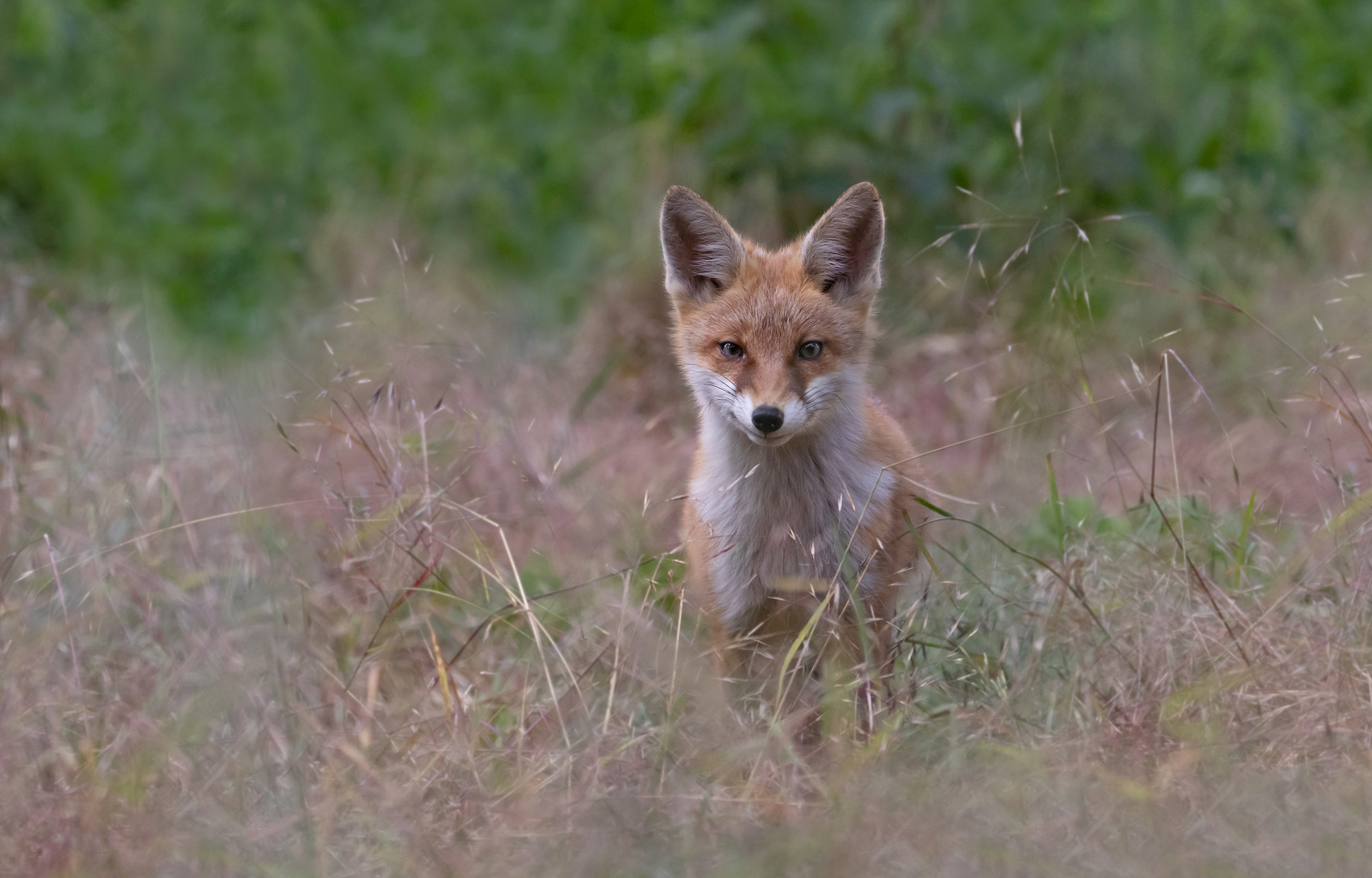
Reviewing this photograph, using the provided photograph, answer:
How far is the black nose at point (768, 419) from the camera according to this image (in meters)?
3.44

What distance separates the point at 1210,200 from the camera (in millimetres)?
6336

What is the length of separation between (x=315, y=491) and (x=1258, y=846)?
3.19m

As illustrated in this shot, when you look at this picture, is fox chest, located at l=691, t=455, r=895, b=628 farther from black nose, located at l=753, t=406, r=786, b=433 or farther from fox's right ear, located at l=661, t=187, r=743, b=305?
fox's right ear, located at l=661, t=187, r=743, b=305

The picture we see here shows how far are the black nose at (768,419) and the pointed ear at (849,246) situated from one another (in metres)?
0.69

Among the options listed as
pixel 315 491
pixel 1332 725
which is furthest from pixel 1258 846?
pixel 315 491

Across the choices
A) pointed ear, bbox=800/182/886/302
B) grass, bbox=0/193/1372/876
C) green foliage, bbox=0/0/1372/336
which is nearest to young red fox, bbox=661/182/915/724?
pointed ear, bbox=800/182/886/302

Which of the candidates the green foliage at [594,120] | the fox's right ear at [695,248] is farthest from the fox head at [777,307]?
the green foliage at [594,120]

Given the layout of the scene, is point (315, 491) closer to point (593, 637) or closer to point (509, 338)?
point (593, 637)

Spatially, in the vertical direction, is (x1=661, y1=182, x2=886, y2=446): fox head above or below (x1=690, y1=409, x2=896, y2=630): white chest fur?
above

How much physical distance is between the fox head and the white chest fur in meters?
0.09

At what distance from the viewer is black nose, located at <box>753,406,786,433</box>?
3438 millimetres

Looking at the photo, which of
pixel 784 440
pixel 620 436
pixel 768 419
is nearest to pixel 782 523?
pixel 784 440

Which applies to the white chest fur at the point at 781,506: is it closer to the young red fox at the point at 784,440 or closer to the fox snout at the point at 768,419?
the young red fox at the point at 784,440

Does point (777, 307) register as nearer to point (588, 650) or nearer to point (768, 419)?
point (768, 419)
